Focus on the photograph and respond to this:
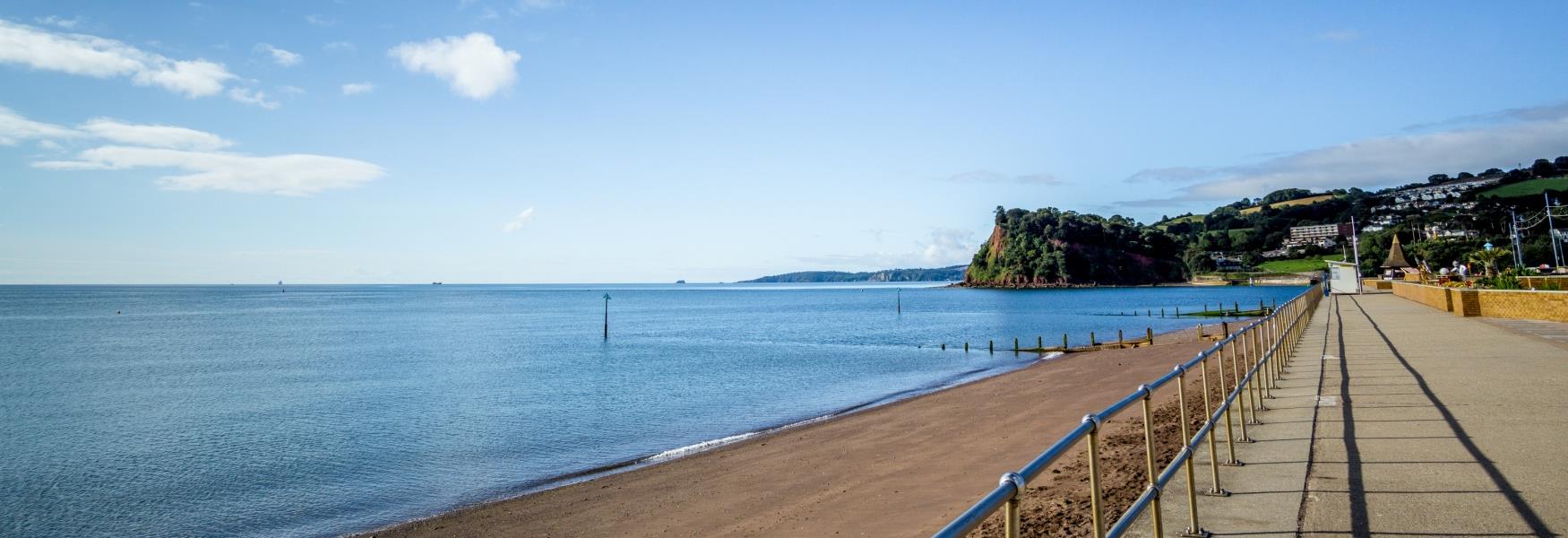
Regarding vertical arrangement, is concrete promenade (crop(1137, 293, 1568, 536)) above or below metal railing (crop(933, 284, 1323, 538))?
below

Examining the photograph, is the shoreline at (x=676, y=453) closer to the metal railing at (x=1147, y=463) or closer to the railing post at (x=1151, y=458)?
the metal railing at (x=1147, y=463)

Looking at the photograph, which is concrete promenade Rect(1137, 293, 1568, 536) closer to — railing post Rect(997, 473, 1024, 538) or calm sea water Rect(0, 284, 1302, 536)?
railing post Rect(997, 473, 1024, 538)

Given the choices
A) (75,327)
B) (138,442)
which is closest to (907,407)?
(138,442)

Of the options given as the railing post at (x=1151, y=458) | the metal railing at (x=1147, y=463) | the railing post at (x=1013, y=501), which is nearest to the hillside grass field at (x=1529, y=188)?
the metal railing at (x=1147, y=463)

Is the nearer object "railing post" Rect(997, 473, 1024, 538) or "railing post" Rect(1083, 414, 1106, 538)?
"railing post" Rect(997, 473, 1024, 538)

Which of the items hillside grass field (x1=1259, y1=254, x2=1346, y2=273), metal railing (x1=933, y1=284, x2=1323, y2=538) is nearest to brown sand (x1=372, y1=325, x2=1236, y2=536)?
metal railing (x1=933, y1=284, x2=1323, y2=538)

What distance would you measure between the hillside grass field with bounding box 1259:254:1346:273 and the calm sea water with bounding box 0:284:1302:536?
428ft

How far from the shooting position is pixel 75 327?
251ft

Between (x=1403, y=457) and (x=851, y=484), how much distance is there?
7706mm

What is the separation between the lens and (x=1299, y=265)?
175500mm

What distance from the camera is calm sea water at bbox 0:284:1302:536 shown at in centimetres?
1551

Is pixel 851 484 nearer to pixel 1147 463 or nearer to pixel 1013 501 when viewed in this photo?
pixel 1147 463

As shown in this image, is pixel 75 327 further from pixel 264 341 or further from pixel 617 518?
pixel 617 518

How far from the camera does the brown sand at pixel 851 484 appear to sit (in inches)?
401
